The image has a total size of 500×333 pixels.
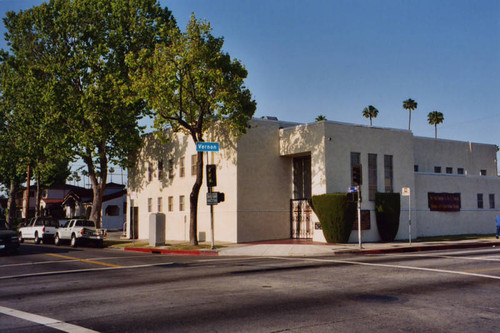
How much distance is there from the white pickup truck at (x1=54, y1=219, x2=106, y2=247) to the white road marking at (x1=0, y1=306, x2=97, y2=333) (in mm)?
21965

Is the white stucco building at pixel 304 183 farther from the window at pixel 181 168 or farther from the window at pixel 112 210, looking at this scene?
the window at pixel 112 210

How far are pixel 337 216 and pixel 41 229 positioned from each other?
20.7 metres

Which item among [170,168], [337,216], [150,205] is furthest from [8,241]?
[337,216]

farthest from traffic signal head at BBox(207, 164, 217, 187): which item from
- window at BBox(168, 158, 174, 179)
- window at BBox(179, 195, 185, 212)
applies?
window at BBox(168, 158, 174, 179)

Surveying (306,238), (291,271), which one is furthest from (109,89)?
(291,271)

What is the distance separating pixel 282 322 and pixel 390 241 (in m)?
22.4

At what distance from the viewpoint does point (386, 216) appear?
28.6m

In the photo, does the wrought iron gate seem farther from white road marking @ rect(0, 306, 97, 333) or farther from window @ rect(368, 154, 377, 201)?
white road marking @ rect(0, 306, 97, 333)

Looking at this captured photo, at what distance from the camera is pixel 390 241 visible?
93.5ft

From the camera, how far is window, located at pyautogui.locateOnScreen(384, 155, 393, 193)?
1180 inches

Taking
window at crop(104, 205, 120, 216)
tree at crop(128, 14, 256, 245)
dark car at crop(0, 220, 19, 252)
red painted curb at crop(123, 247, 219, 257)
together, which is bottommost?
red painted curb at crop(123, 247, 219, 257)

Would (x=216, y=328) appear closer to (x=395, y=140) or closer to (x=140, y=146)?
(x=395, y=140)

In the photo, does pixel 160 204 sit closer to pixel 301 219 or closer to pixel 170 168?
pixel 170 168

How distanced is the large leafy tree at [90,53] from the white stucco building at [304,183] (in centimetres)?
507
